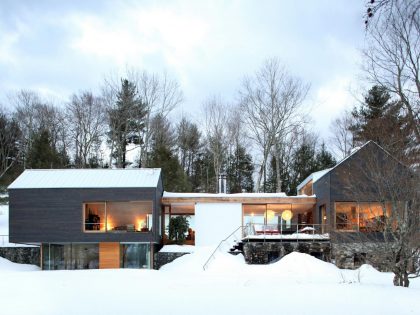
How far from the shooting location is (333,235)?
22828 mm

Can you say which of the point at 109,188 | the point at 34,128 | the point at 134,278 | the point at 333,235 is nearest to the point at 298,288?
the point at 134,278

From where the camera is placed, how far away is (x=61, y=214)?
24.5m

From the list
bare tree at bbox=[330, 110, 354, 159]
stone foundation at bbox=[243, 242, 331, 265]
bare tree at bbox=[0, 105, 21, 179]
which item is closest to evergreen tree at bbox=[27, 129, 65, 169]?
bare tree at bbox=[0, 105, 21, 179]

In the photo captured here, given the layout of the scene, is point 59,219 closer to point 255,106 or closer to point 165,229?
point 165,229

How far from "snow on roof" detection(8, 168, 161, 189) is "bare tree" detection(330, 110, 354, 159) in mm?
19114

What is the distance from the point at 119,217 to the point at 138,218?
1429 millimetres

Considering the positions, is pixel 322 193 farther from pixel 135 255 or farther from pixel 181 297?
pixel 181 297

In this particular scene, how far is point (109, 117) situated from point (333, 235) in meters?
22.3

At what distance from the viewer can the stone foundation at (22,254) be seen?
2688 cm

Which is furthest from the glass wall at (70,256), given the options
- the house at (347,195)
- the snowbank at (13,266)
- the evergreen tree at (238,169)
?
the evergreen tree at (238,169)

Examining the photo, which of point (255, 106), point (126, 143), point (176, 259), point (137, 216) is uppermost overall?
point (255, 106)

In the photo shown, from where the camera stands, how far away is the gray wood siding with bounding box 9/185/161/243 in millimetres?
24375

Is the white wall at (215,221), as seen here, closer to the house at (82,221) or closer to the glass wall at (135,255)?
the house at (82,221)

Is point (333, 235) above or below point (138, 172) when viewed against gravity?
below
